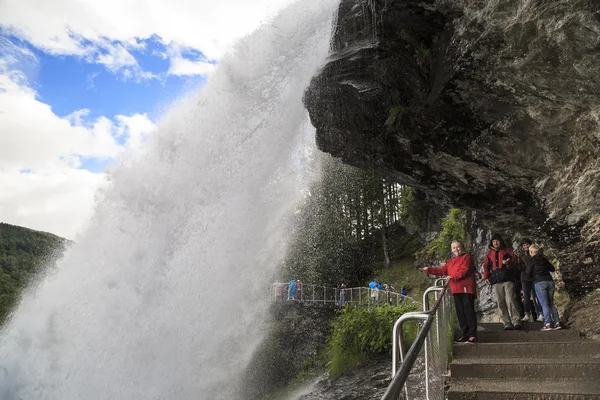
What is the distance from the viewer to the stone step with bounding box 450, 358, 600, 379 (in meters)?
5.23

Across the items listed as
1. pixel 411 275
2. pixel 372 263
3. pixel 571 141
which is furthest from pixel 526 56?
pixel 372 263

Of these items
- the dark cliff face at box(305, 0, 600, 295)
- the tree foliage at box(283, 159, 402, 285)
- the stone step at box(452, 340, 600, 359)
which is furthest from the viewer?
the tree foliage at box(283, 159, 402, 285)

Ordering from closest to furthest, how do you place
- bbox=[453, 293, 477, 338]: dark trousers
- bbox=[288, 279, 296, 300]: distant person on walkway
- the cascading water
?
bbox=[453, 293, 477, 338]: dark trousers → the cascading water → bbox=[288, 279, 296, 300]: distant person on walkway

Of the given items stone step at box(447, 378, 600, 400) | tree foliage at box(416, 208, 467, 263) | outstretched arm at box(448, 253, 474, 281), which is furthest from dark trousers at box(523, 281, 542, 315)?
tree foliage at box(416, 208, 467, 263)

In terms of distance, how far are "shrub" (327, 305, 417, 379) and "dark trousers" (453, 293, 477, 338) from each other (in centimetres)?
524

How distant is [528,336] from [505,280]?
3.45ft

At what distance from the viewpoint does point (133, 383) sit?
9203mm

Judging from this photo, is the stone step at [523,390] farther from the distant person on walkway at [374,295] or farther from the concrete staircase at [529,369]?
the distant person on walkway at [374,295]

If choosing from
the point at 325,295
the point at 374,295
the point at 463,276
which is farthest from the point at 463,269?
the point at 325,295

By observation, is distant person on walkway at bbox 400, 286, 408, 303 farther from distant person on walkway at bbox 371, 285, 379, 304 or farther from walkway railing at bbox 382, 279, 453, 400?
walkway railing at bbox 382, 279, 453, 400

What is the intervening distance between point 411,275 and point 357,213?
674cm

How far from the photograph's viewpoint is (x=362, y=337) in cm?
1204

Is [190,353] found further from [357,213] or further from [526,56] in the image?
[357,213]

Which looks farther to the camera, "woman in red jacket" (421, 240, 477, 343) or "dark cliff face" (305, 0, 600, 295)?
"dark cliff face" (305, 0, 600, 295)
